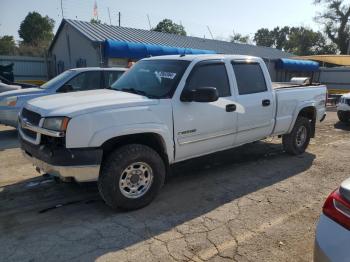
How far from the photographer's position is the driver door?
4730mm

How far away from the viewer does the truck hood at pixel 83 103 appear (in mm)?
3973

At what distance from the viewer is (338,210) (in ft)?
7.40

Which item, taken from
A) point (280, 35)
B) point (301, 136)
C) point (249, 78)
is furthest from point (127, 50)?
point (280, 35)

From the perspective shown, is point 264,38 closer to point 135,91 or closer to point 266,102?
point 266,102

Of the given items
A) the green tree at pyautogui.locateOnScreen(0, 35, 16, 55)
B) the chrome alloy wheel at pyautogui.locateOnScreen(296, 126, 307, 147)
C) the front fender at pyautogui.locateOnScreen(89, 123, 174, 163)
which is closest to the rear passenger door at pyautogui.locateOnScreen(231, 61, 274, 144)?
the chrome alloy wheel at pyautogui.locateOnScreen(296, 126, 307, 147)

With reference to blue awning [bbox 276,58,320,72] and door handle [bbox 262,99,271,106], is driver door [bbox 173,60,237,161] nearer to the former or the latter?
door handle [bbox 262,99,271,106]

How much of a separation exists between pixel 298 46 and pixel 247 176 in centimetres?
6549

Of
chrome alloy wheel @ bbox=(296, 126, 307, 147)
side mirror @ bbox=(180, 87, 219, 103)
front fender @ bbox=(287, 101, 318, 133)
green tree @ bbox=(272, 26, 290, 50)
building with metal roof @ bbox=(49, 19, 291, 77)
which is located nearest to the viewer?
side mirror @ bbox=(180, 87, 219, 103)

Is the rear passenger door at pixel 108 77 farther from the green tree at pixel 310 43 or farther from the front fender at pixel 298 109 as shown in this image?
the green tree at pixel 310 43

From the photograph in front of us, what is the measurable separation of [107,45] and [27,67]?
8182 mm

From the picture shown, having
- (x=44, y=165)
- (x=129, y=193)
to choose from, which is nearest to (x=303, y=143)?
(x=129, y=193)

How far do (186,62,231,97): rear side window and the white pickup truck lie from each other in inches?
0.5

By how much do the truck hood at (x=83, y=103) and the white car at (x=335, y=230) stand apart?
8.48ft

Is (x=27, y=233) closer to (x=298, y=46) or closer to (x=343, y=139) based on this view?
(x=343, y=139)
